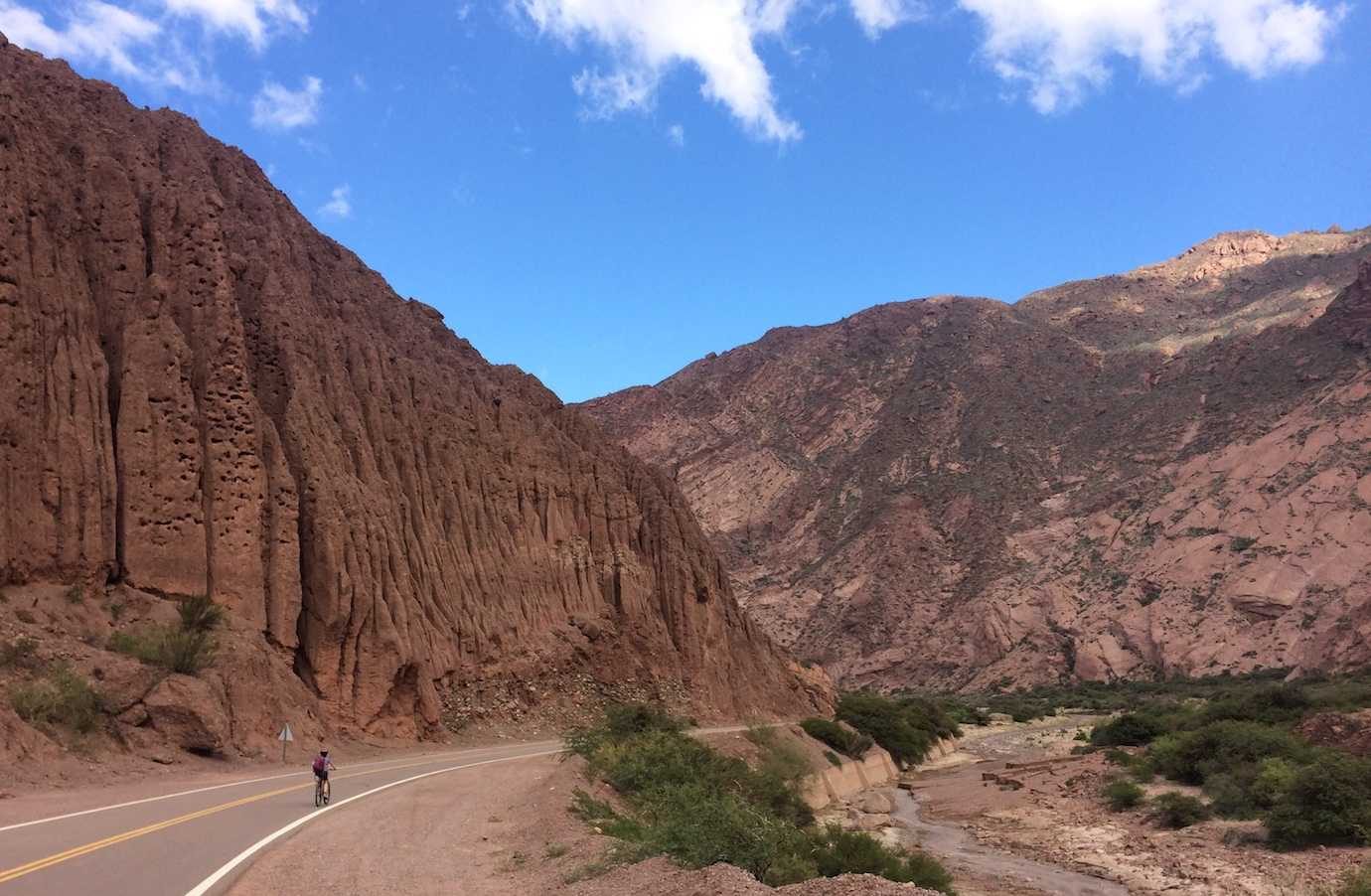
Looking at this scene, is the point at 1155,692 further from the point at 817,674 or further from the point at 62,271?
the point at 62,271

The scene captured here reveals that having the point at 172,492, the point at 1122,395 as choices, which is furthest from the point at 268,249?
the point at 1122,395

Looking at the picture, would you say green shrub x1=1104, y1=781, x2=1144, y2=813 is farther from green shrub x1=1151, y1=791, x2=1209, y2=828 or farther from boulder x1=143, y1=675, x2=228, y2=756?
boulder x1=143, y1=675, x2=228, y2=756

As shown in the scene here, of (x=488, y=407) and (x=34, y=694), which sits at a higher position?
(x=488, y=407)

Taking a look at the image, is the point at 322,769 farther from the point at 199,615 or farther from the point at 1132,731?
the point at 1132,731

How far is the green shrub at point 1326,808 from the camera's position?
26.2m

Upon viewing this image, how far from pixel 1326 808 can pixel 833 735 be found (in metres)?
24.8

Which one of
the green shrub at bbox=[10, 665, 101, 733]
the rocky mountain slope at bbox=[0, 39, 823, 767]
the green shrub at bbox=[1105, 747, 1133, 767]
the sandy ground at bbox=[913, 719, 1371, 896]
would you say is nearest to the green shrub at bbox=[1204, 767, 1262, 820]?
the sandy ground at bbox=[913, 719, 1371, 896]

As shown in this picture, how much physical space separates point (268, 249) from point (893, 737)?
3919 centimetres

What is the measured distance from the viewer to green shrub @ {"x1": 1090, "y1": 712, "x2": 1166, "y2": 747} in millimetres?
51200

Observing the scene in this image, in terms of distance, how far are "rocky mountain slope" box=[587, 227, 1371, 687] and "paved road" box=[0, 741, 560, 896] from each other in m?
71.4

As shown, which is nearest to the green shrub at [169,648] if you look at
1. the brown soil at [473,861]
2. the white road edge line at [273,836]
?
the white road edge line at [273,836]

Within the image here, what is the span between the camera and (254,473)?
1272 inches

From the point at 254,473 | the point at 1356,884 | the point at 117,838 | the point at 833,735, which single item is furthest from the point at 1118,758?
the point at 117,838

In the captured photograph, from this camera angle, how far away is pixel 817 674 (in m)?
68.7
